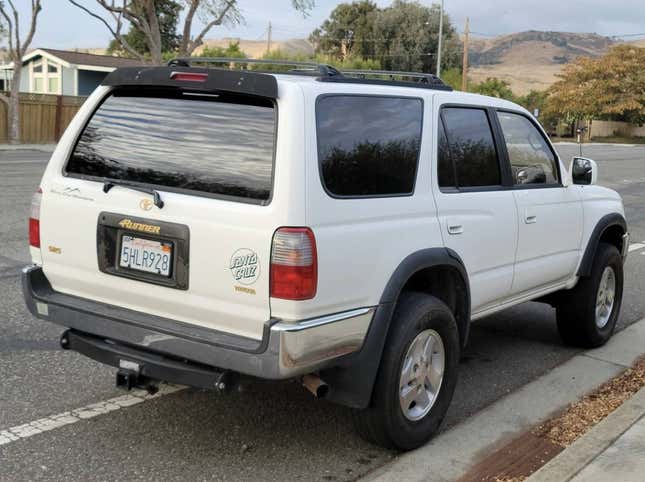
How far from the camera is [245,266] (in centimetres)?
361

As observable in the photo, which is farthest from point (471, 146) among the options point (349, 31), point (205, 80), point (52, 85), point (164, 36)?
point (349, 31)

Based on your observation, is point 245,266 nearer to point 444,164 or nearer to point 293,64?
point 293,64

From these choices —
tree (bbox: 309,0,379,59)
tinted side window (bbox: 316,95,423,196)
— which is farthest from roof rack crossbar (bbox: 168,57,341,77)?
tree (bbox: 309,0,379,59)

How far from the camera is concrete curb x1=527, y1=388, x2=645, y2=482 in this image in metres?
3.94

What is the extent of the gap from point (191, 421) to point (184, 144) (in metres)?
1.62

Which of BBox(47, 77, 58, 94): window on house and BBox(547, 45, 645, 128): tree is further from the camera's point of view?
BBox(547, 45, 645, 128): tree

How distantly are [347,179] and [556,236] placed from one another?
2.32m

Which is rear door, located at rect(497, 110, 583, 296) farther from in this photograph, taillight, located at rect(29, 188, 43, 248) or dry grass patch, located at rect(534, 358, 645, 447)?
taillight, located at rect(29, 188, 43, 248)

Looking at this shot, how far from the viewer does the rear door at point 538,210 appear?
5285 mm

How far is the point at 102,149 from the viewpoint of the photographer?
13.8 ft

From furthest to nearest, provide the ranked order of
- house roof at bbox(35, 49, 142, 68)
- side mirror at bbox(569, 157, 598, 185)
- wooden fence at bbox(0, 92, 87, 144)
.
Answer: house roof at bbox(35, 49, 142, 68) < wooden fence at bbox(0, 92, 87, 144) < side mirror at bbox(569, 157, 598, 185)

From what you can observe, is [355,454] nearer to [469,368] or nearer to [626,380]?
[469,368]

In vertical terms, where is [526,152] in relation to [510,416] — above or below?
above

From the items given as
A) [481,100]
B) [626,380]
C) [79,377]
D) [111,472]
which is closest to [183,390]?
[79,377]
